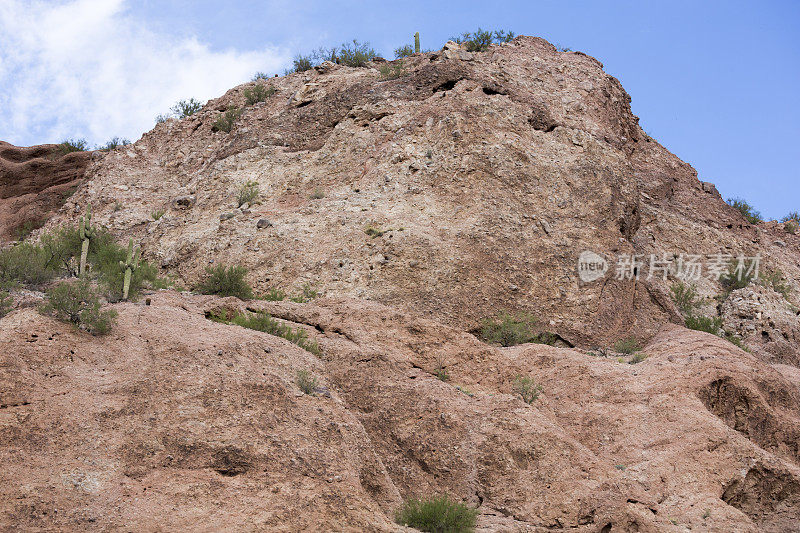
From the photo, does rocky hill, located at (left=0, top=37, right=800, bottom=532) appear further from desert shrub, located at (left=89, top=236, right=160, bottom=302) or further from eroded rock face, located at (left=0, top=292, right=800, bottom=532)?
desert shrub, located at (left=89, top=236, right=160, bottom=302)

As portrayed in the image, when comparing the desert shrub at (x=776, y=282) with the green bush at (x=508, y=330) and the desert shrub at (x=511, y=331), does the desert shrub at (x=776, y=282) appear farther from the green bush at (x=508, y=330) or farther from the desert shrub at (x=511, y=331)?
the green bush at (x=508, y=330)

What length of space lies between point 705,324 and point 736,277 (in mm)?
2928

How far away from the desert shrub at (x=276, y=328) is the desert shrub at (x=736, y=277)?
11.1 meters

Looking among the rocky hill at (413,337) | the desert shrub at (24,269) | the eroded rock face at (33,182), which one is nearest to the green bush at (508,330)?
the rocky hill at (413,337)

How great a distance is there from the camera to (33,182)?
2084 centimetres

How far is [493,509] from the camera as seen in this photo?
788 centimetres

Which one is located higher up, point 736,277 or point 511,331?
point 736,277

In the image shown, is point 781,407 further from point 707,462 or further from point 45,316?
point 45,316

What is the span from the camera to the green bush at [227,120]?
18719 millimetres

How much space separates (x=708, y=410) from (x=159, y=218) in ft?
39.6

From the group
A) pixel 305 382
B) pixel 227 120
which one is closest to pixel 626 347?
pixel 305 382

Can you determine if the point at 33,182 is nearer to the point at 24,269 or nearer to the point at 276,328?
the point at 24,269

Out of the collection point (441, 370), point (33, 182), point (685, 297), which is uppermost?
point (33, 182)

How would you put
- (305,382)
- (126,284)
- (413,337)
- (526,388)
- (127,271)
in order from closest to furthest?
(305,382), (526,388), (126,284), (127,271), (413,337)
